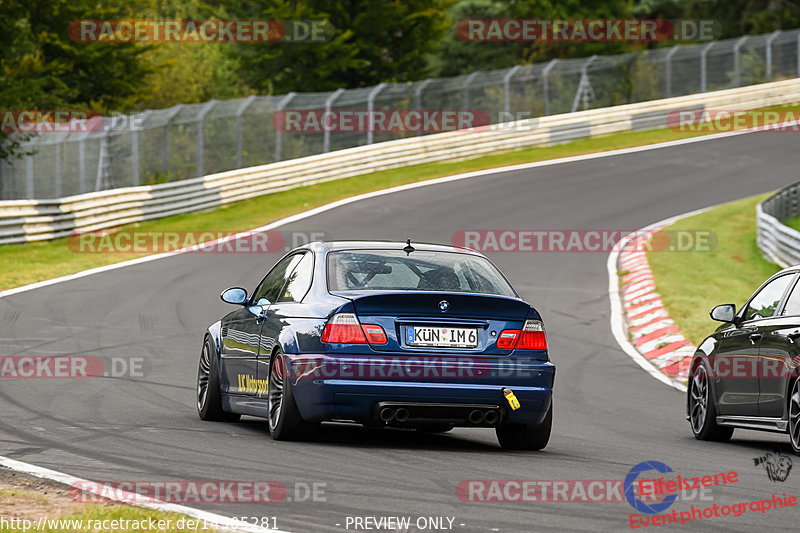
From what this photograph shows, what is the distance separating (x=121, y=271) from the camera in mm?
22047

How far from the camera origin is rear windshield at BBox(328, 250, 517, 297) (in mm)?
8914

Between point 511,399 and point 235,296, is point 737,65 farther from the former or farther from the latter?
point 511,399

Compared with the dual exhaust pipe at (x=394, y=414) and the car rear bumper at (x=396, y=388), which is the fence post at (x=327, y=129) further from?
the dual exhaust pipe at (x=394, y=414)

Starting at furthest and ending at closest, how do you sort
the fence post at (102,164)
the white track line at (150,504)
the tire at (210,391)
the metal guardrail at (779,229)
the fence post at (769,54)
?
the fence post at (769,54), the fence post at (102,164), the metal guardrail at (779,229), the tire at (210,391), the white track line at (150,504)

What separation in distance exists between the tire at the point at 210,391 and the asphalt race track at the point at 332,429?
0.18m

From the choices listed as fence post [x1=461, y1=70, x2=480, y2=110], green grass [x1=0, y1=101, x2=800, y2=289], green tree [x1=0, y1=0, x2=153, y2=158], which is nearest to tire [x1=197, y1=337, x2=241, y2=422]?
green grass [x1=0, y1=101, x2=800, y2=289]

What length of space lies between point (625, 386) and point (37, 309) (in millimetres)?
8546

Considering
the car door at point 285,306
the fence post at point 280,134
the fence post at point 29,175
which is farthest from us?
the fence post at point 280,134

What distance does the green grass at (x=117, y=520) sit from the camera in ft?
Answer: 18.0

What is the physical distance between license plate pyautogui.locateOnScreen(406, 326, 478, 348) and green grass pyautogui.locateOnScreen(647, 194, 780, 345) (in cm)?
802

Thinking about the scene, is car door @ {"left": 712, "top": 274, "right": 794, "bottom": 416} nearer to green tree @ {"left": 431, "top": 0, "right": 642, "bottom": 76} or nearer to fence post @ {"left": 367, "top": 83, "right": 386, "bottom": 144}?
fence post @ {"left": 367, "top": 83, "right": 386, "bottom": 144}

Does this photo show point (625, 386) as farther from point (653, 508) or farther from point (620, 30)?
point (620, 30)

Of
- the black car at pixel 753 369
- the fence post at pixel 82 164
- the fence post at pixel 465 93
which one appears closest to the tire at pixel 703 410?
the black car at pixel 753 369

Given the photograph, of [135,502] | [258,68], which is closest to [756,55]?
[258,68]
